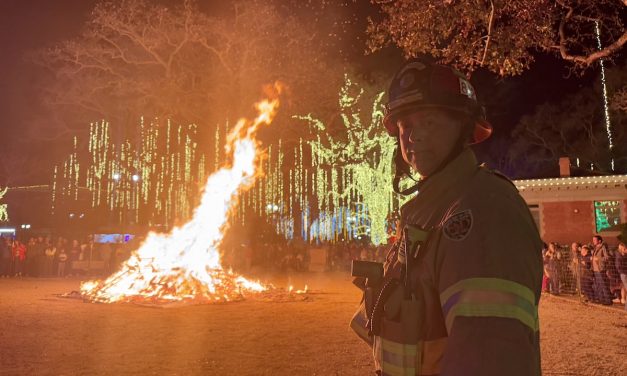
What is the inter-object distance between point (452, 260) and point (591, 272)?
1498 centimetres

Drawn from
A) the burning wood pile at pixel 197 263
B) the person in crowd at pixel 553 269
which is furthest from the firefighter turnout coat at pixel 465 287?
the person in crowd at pixel 553 269

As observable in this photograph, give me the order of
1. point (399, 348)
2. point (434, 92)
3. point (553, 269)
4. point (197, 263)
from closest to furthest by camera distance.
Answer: point (399, 348) → point (434, 92) → point (553, 269) → point (197, 263)

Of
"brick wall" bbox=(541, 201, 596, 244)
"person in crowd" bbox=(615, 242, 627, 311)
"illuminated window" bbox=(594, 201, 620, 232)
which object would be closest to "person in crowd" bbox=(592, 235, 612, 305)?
"person in crowd" bbox=(615, 242, 627, 311)

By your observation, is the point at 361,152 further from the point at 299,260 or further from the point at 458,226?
the point at 458,226

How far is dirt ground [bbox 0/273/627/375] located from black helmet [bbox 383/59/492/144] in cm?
574

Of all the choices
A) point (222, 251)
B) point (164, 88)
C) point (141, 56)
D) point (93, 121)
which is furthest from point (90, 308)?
point (93, 121)

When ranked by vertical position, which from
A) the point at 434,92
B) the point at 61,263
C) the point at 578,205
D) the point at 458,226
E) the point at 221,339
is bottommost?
the point at 221,339

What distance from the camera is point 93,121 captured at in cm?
2934

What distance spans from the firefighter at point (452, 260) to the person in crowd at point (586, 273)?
14294 millimetres

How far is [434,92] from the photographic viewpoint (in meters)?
1.82

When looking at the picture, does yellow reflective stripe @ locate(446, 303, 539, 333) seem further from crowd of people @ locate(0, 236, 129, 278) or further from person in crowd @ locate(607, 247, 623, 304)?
crowd of people @ locate(0, 236, 129, 278)

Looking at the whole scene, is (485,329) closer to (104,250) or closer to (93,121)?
(104,250)

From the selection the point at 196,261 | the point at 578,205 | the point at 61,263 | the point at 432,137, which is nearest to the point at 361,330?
the point at 432,137

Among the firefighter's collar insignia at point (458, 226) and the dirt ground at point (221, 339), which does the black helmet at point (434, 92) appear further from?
the dirt ground at point (221, 339)
